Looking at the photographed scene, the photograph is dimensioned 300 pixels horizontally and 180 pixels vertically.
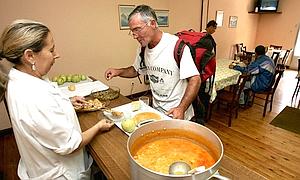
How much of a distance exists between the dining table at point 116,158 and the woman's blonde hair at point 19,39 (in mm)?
495

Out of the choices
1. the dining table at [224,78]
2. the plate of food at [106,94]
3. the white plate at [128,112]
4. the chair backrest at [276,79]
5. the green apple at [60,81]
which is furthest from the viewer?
the chair backrest at [276,79]

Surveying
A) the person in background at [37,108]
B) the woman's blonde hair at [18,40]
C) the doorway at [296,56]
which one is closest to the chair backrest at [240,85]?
the person in background at [37,108]

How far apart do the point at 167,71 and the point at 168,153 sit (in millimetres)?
757

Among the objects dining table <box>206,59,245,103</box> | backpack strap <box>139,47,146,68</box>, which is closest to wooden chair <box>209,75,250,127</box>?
dining table <box>206,59,245,103</box>

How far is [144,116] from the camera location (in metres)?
1.13

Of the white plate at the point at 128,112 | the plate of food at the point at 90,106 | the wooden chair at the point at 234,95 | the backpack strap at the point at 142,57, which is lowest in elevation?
the wooden chair at the point at 234,95

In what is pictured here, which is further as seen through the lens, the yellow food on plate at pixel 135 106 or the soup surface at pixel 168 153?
the yellow food on plate at pixel 135 106

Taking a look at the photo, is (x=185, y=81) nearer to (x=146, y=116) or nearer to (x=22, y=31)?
(x=146, y=116)

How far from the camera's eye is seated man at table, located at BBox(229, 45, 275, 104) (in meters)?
3.27

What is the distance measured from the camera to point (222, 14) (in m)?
5.39

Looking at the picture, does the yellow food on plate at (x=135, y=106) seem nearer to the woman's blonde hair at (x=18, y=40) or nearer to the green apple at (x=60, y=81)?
the woman's blonde hair at (x=18, y=40)

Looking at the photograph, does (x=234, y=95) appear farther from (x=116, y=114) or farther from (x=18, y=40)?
(x=18, y=40)

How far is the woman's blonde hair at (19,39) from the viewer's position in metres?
0.79

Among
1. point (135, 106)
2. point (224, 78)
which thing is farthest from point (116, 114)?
point (224, 78)
